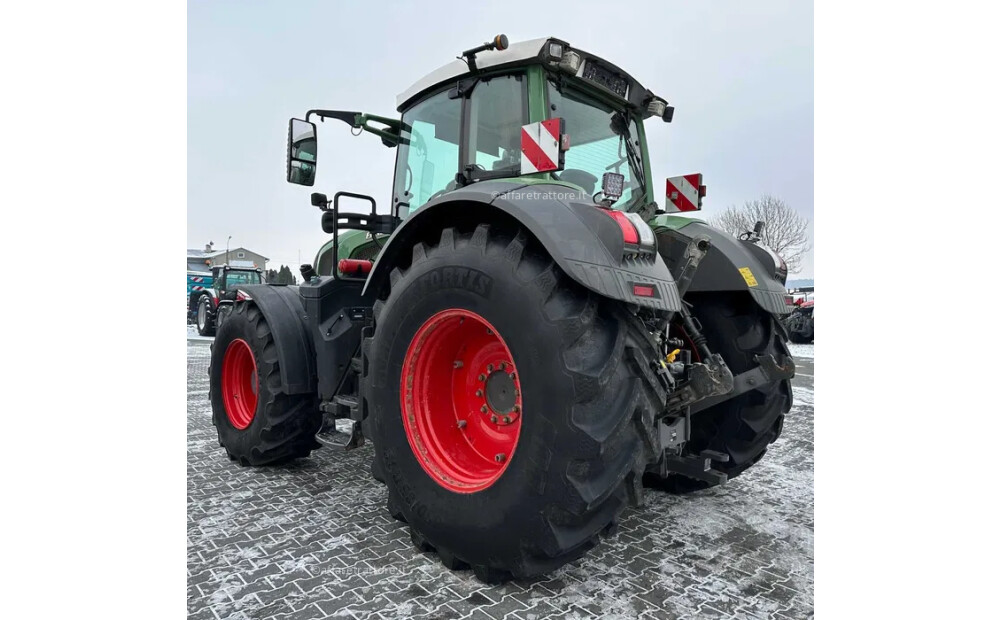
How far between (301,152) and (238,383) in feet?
6.46

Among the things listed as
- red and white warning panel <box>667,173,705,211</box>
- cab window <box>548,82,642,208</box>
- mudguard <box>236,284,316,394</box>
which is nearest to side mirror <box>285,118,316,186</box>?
mudguard <box>236,284,316,394</box>

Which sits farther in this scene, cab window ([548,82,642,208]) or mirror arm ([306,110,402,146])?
mirror arm ([306,110,402,146])

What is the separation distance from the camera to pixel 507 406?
2.89 m

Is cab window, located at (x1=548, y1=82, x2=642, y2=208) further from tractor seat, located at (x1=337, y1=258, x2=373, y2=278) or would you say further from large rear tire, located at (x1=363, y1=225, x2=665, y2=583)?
tractor seat, located at (x1=337, y1=258, x2=373, y2=278)

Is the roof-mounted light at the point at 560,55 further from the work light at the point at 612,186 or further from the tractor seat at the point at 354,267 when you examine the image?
the tractor seat at the point at 354,267

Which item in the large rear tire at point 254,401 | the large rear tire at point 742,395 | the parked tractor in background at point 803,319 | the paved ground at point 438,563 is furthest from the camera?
the parked tractor in background at point 803,319

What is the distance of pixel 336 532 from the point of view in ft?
10.6

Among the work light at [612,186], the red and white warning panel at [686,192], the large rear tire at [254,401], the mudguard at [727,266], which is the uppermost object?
the red and white warning panel at [686,192]

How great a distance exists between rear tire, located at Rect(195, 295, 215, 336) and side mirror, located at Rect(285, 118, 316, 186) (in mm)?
16067

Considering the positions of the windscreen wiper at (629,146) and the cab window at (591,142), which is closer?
the cab window at (591,142)

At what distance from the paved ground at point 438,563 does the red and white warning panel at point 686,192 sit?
6.21ft

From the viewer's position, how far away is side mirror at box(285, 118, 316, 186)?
390 cm

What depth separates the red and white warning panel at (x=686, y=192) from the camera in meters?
3.77

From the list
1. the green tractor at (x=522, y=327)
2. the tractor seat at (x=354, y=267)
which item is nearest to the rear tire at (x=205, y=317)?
the green tractor at (x=522, y=327)
